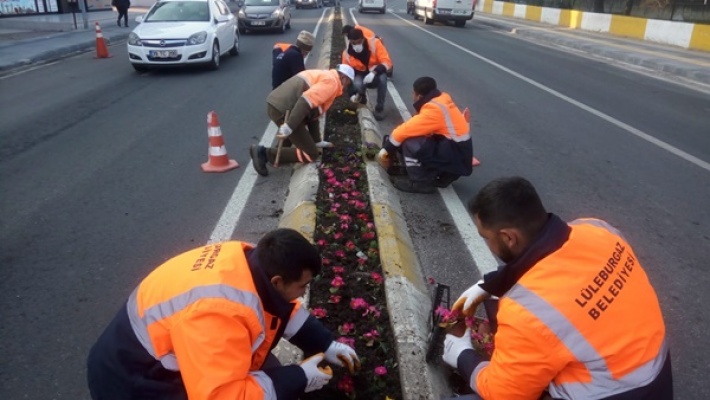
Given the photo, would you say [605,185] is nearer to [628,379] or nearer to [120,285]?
[628,379]

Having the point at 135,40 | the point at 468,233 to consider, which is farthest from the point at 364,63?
the point at 135,40

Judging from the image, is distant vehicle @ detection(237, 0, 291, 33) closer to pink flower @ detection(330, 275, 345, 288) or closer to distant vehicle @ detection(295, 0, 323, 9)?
pink flower @ detection(330, 275, 345, 288)

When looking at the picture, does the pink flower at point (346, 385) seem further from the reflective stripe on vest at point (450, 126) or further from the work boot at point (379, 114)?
the work boot at point (379, 114)

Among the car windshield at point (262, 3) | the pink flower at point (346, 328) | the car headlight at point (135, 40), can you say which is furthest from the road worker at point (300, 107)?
the car windshield at point (262, 3)

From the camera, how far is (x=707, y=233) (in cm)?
484

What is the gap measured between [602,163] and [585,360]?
5.40m

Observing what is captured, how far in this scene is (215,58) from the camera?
12.7 metres

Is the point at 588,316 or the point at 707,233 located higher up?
the point at 588,316

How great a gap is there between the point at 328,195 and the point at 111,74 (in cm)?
927

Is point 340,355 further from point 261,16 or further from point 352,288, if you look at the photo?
point 261,16

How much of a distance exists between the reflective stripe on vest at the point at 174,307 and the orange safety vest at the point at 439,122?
11.6ft

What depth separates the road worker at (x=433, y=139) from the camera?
5.18 m

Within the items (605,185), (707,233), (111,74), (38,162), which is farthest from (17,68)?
(707,233)

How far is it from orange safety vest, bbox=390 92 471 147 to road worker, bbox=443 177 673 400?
122 inches
